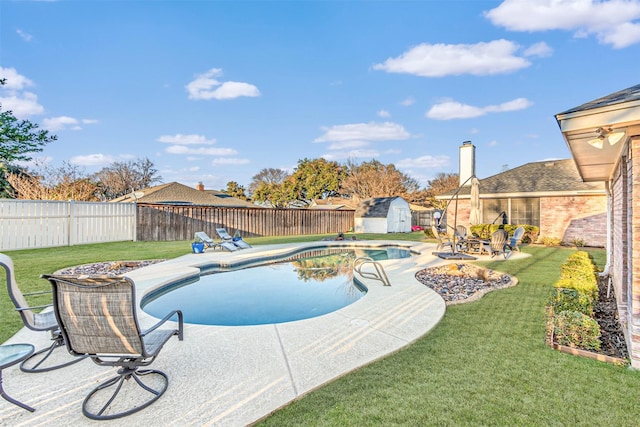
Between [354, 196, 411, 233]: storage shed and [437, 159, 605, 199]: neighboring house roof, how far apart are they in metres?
5.84

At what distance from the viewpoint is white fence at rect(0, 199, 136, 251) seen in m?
12.6

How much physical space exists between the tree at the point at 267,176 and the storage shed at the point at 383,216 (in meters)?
35.3

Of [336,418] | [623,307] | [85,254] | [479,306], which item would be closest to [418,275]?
[479,306]

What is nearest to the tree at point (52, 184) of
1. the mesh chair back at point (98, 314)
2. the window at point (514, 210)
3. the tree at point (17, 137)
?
the tree at point (17, 137)

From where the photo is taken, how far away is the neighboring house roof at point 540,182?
1498 cm

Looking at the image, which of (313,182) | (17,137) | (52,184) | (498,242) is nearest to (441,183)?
(313,182)

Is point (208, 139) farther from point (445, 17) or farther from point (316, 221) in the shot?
point (445, 17)

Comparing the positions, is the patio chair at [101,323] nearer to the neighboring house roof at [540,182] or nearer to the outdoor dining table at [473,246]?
the outdoor dining table at [473,246]

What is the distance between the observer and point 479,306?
5.58 metres

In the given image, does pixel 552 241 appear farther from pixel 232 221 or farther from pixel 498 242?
pixel 232 221

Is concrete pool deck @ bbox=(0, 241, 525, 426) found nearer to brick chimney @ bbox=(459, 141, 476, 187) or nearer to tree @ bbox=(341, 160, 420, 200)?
brick chimney @ bbox=(459, 141, 476, 187)

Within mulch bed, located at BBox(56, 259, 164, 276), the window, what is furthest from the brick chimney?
mulch bed, located at BBox(56, 259, 164, 276)

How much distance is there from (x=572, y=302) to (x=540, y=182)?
14.3m

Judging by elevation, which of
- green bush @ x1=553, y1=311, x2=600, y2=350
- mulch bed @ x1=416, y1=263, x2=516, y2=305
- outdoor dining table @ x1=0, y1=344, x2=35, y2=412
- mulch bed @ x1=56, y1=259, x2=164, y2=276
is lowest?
mulch bed @ x1=56, y1=259, x2=164, y2=276
